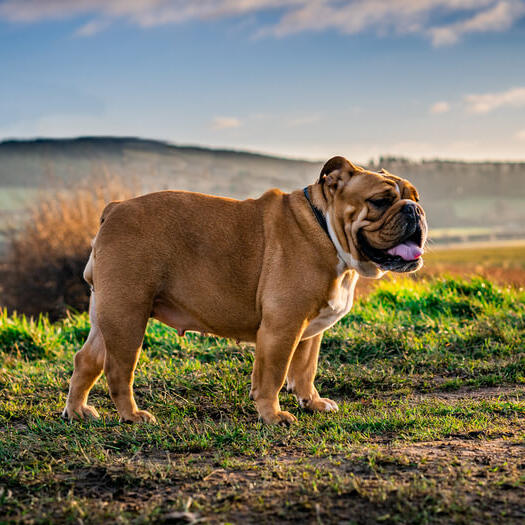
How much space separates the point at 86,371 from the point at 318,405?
5.90 ft

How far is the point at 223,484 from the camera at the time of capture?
132 inches

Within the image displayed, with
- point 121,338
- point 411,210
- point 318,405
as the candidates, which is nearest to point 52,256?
point 121,338

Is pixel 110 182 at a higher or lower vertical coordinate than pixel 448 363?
higher

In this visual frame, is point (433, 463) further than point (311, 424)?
No

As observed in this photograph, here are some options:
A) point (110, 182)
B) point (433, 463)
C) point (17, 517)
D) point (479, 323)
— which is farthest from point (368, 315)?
point (110, 182)

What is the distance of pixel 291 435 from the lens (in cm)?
433

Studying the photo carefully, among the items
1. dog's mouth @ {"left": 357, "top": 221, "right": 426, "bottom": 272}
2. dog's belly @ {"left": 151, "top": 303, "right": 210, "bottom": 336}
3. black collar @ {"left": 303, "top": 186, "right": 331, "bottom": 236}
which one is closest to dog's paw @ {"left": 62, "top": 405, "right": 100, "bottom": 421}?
dog's belly @ {"left": 151, "top": 303, "right": 210, "bottom": 336}

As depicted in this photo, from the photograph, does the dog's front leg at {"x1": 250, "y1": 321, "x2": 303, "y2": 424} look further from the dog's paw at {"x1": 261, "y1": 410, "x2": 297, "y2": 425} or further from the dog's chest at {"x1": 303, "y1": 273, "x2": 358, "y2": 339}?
the dog's chest at {"x1": 303, "y1": 273, "x2": 358, "y2": 339}

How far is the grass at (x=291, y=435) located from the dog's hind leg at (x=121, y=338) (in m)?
0.31

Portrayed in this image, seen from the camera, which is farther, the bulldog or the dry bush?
the dry bush

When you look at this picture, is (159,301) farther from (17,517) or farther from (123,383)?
(17,517)

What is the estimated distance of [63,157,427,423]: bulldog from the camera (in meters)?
4.56

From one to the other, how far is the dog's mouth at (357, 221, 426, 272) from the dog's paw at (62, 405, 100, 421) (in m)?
2.36

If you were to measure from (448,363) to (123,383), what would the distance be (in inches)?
135
